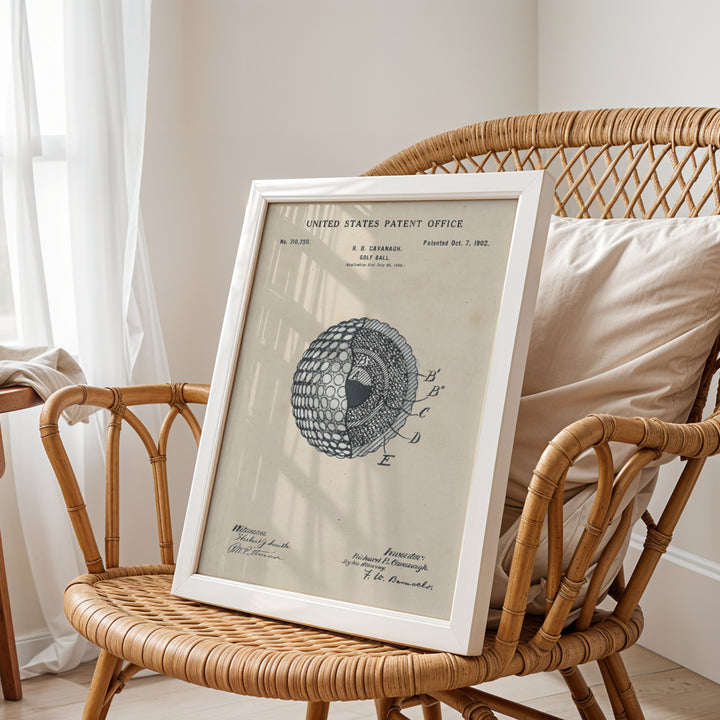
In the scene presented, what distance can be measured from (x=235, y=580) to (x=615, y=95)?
57.0 inches

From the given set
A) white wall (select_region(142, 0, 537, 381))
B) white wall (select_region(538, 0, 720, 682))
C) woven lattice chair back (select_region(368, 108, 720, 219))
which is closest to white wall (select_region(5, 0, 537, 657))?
white wall (select_region(142, 0, 537, 381))

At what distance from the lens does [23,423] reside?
1.69m

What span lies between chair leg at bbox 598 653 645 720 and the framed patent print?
26 cm

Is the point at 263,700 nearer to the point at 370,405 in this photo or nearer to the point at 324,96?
the point at 370,405

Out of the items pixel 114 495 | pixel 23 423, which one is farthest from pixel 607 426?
pixel 23 423

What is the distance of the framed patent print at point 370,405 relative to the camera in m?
0.88

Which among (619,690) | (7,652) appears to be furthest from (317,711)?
(7,652)

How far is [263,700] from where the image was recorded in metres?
1.64

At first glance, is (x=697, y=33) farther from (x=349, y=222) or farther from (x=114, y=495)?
(x=114, y=495)

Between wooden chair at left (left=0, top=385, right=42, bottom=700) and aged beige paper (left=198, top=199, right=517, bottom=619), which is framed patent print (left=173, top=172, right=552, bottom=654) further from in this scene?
wooden chair at left (left=0, top=385, right=42, bottom=700)

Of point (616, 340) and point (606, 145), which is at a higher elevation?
point (606, 145)

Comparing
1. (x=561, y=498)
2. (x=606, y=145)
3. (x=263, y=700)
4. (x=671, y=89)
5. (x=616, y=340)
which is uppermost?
(x=671, y=89)

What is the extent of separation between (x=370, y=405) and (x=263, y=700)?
0.94 metres

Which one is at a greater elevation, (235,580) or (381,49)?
(381,49)
